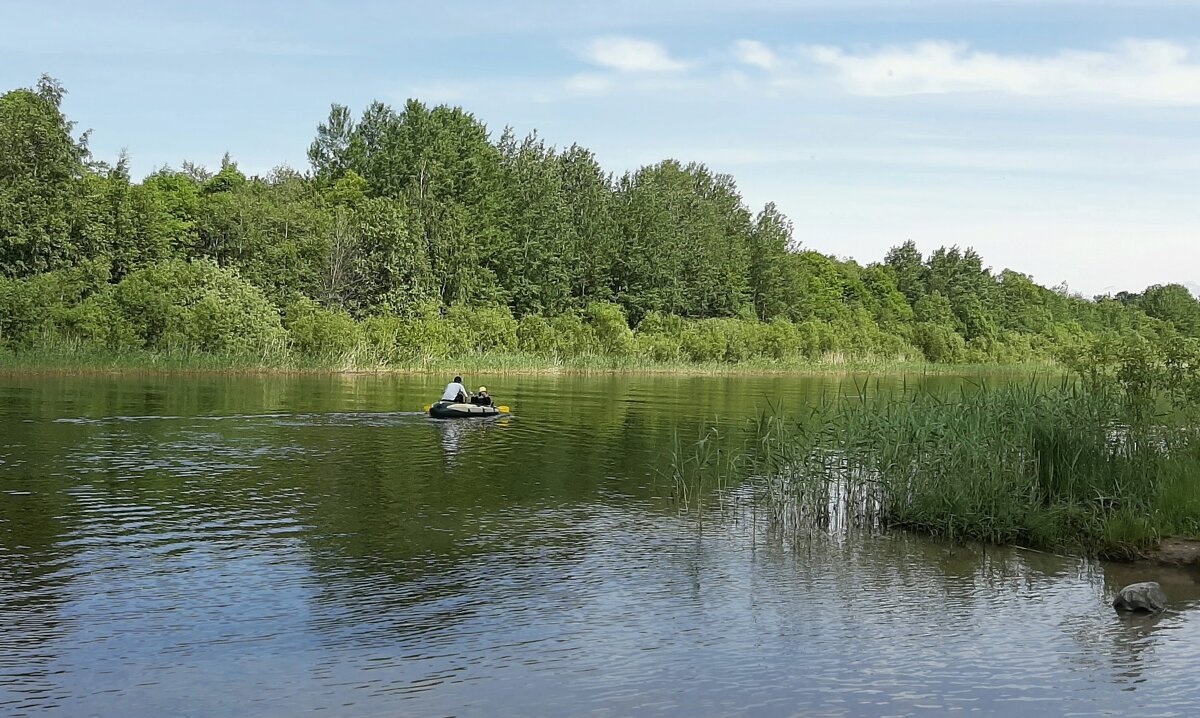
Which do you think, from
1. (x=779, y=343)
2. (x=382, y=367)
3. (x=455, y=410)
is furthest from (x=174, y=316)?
(x=779, y=343)

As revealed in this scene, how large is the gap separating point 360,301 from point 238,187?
1334cm

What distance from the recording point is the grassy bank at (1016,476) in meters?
16.1

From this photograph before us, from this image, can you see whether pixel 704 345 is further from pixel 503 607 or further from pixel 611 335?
pixel 503 607

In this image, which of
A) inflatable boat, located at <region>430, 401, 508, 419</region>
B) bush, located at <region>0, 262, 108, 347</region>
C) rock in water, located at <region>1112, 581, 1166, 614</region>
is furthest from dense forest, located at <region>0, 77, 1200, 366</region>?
inflatable boat, located at <region>430, 401, 508, 419</region>

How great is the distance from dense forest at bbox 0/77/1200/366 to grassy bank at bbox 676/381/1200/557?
2.57m

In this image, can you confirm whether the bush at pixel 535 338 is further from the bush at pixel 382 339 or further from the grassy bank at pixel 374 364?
the bush at pixel 382 339

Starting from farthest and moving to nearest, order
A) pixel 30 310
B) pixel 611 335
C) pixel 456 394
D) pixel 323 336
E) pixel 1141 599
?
pixel 611 335, pixel 323 336, pixel 30 310, pixel 456 394, pixel 1141 599

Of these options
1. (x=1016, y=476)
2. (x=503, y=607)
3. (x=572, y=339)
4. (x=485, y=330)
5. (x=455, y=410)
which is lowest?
A: (x=503, y=607)

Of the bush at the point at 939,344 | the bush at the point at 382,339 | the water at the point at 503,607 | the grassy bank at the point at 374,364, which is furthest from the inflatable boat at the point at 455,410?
the bush at the point at 939,344

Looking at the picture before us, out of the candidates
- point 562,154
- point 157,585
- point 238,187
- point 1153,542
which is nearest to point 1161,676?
point 1153,542

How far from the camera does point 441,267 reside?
91688mm

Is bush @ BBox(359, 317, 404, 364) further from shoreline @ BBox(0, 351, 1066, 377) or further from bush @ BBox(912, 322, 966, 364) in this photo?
bush @ BBox(912, 322, 966, 364)

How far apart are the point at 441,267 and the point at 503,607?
263ft

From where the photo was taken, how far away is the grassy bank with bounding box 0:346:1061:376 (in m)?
52.4
